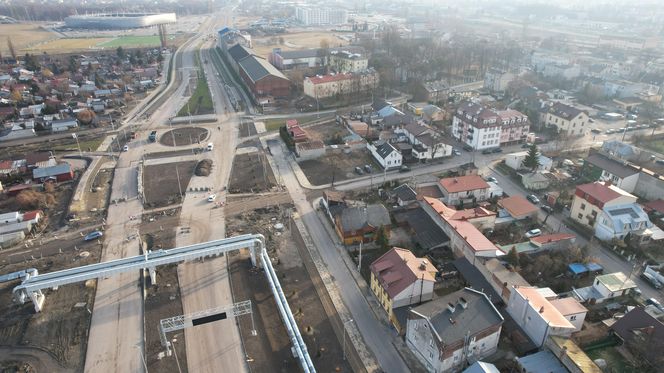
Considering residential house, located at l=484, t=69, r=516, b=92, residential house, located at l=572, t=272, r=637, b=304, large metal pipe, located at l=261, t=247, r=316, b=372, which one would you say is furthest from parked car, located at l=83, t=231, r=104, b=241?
residential house, located at l=484, t=69, r=516, b=92

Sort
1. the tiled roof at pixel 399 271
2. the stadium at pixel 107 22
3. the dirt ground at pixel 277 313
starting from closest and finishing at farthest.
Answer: the dirt ground at pixel 277 313 < the tiled roof at pixel 399 271 < the stadium at pixel 107 22

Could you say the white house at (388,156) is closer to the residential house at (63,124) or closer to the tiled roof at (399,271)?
the tiled roof at (399,271)

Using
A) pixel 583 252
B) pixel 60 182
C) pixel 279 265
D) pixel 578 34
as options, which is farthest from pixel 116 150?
pixel 578 34

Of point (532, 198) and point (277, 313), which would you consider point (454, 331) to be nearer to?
point (277, 313)

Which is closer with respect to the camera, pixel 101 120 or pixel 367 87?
pixel 101 120

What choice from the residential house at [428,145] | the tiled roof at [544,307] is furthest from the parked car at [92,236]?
the residential house at [428,145]

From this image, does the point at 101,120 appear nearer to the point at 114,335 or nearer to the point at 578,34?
the point at 114,335

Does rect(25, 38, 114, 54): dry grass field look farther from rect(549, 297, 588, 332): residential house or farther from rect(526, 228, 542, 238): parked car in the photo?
rect(549, 297, 588, 332): residential house
